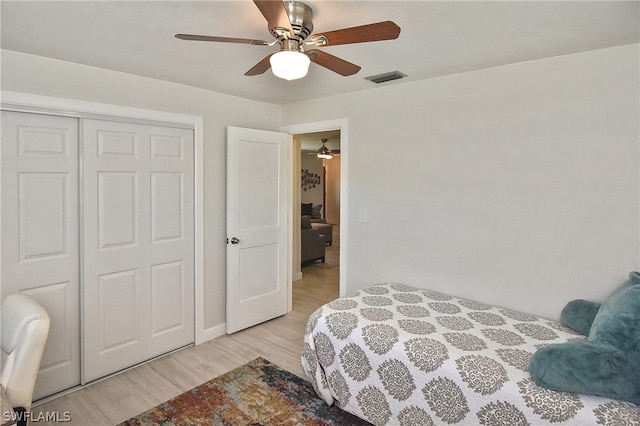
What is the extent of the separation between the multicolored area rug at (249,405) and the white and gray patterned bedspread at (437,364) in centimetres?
14

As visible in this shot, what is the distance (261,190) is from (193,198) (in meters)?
0.71

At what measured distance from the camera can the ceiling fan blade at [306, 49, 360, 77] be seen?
183 cm

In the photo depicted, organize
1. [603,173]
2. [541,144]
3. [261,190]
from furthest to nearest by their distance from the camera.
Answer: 1. [261,190]
2. [541,144]
3. [603,173]

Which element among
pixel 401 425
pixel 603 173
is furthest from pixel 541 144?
pixel 401 425

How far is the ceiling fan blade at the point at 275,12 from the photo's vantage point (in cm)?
134

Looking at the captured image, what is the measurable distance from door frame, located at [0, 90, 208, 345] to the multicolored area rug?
2.70 feet

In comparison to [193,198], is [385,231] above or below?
below

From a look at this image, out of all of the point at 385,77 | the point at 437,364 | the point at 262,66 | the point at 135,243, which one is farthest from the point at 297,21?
the point at 135,243

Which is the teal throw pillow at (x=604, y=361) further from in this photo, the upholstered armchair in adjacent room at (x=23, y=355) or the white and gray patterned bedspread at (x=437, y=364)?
the upholstered armchair in adjacent room at (x=23, y=355)

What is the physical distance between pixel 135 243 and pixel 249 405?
1528 mm

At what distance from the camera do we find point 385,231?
10.6 feet

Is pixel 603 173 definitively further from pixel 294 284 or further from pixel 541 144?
pixel 294 284

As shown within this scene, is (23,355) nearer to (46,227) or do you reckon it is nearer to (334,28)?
(46,227)

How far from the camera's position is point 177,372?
2.85m
